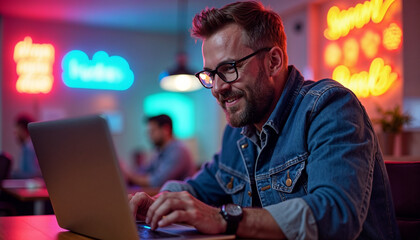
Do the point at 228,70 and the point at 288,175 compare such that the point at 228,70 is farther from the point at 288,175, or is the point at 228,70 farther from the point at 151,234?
the point at 151,234

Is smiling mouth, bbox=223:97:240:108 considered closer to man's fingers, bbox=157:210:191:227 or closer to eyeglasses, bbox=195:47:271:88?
eyeglasses, bbox=195:47:271:88

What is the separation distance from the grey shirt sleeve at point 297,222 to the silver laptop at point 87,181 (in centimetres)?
12

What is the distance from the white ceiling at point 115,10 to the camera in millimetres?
6008

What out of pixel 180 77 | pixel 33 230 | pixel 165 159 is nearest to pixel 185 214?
pixel 33 230

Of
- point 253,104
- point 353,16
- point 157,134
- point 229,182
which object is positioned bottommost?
point 157,134

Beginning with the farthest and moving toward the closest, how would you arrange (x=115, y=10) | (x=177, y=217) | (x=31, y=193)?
(x=115, y=10)
(x=31, y=193)
(x=177, y=217)

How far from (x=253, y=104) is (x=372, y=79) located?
3615 millimetres

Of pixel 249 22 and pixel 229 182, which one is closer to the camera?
pixel 249 22

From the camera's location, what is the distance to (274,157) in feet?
4.39

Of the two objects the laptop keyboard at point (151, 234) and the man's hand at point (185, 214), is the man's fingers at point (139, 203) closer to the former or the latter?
the laptop keyboard at point (151, 234)

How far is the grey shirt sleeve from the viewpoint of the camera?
98 centimetres

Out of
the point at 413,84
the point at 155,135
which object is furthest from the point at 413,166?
the point at 155,135

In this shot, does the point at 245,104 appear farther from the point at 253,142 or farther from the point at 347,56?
Result: the point at 347,56

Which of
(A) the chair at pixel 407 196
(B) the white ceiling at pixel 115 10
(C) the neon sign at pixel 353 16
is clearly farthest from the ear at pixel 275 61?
(B) the white ceiling at pixel 115 10
